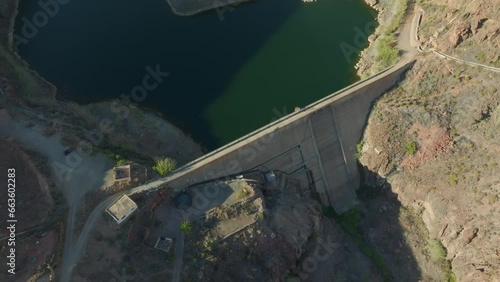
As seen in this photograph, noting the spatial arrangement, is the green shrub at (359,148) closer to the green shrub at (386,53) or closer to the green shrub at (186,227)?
the green shrub at (386,53)

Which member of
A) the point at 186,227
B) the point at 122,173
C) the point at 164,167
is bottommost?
the point at 186,227

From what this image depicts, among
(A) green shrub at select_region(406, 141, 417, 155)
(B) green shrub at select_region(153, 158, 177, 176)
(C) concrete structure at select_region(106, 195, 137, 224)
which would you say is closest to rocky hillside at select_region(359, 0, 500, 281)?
(A) green shrub at select_region(406, 141, 417, 155)

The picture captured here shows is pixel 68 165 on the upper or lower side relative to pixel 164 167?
upper

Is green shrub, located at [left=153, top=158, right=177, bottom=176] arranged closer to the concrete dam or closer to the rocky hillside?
the concrete dam

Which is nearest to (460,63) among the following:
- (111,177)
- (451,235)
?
(451,235)

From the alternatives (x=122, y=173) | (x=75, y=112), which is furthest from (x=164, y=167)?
(x=75, y=112)

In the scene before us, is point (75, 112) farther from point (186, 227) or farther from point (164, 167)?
point (186, 227)

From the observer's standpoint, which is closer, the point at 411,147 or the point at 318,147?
the point at 411,147

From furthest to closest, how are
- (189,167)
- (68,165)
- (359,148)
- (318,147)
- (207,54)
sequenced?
(207,54) → (359,148) → (318,147) → (189,167) → (68,165)

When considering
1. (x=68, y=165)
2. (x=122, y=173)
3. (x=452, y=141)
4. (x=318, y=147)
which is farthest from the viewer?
(x=318, y=147)
